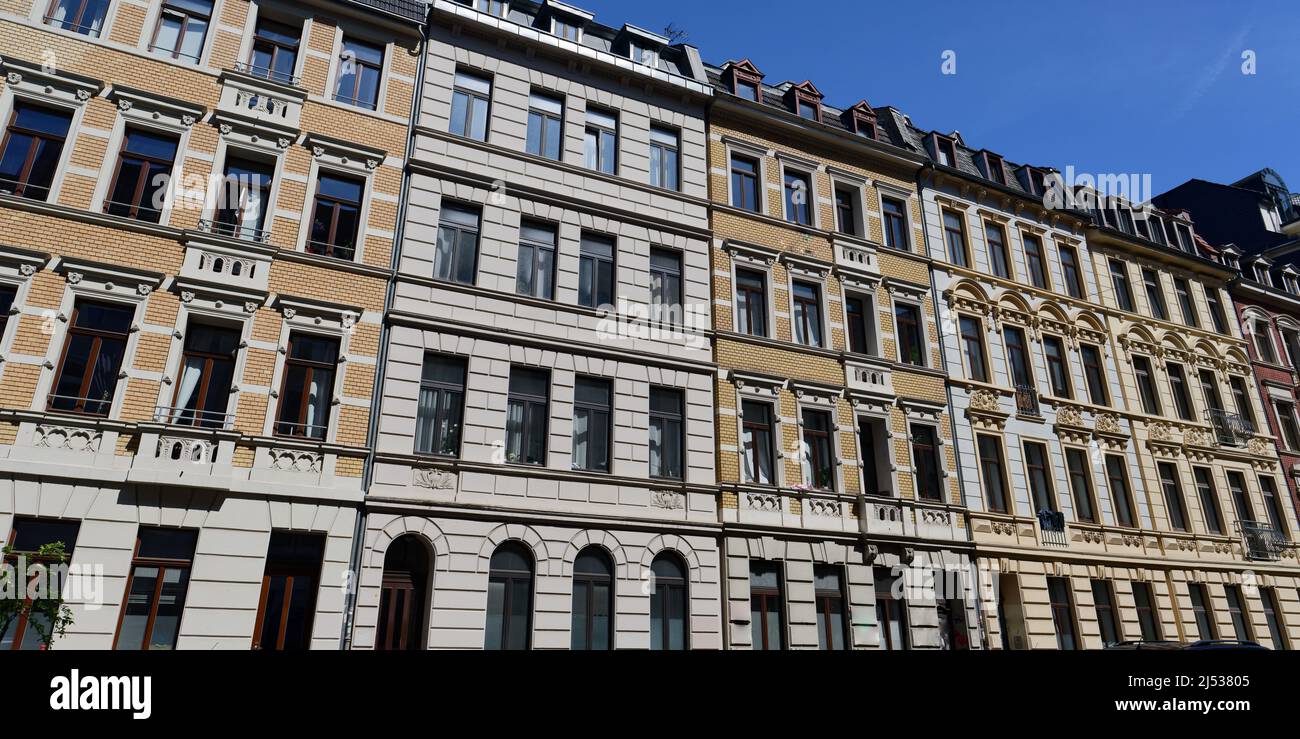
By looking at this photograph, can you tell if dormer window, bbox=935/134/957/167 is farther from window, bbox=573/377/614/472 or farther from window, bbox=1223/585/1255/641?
window, bbox=1223/585/1255/641

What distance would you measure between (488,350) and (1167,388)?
976 inches

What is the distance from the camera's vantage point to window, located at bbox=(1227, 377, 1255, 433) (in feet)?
95.2

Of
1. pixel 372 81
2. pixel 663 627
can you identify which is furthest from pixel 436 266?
pixel 663 627

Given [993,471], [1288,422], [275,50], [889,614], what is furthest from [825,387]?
[1288,422]

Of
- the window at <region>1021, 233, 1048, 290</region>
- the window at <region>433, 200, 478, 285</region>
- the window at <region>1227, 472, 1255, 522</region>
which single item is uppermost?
the window at <region>1021, 233, 1048, 290</region>

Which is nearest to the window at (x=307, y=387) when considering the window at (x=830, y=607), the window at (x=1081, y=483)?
the window at (x=830, y=607)

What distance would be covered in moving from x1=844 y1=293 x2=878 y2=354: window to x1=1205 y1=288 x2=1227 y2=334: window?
709 inches

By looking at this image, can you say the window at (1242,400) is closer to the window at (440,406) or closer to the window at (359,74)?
the window at (440,406)

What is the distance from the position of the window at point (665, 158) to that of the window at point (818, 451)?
295 inches

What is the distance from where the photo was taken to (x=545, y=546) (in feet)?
51.3

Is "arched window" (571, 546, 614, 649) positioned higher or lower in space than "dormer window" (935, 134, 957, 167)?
lower

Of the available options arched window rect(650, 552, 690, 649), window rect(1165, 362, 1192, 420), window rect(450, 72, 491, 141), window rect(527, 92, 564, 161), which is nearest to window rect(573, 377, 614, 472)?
arched window rect(650, 552, 690, 649)

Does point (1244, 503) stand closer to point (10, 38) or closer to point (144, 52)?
point (144, 52)

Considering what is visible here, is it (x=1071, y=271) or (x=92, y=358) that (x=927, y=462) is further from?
(x=92, y=358)
